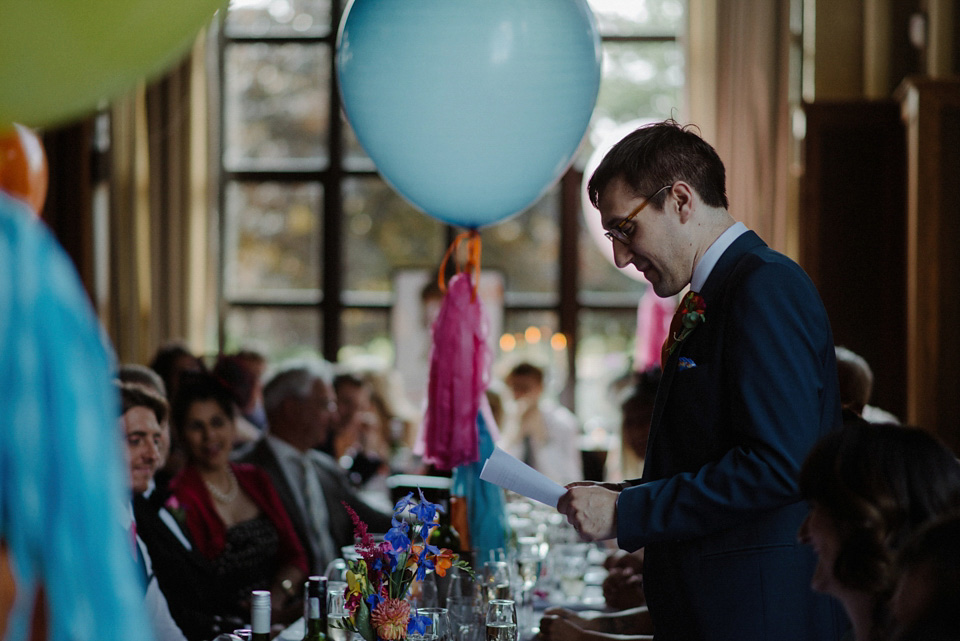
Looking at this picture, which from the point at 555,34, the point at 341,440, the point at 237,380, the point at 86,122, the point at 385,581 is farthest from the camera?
the point at 86,122

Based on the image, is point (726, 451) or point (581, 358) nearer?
point (726, 451)

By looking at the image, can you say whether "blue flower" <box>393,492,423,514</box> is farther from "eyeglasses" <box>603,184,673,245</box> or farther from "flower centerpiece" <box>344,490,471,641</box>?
"eyeglasses" <box>603,184,673,245</box>

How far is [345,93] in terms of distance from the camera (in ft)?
7.36

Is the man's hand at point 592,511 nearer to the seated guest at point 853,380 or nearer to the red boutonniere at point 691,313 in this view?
the red boutonniere at point 691,313

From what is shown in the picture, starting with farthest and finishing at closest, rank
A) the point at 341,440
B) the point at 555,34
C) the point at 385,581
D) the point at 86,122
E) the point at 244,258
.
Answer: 1. the point at 244,258
2. the point at 86,122
3. the point at 341,440
4. the point at 555,34
5. the point at 385,581

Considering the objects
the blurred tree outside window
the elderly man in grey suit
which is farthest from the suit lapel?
the blurred tree outside window

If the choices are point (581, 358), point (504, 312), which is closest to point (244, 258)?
point (504, 312)

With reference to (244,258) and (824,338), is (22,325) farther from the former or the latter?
(244,258)

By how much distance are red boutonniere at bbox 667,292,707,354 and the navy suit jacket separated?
10 mm

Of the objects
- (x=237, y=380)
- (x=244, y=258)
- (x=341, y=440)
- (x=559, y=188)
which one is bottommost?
(x=341, y=440)

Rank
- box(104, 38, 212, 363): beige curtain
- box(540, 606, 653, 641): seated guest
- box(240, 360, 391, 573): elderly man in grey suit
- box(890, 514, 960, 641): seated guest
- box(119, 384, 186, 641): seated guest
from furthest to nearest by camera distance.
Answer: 1. box(104, 38, 212, 363): beige curtain
2. box(240, 360, 391, 573): elderly man in grey suit
3. box(119, 384, 186, 641): seated guest
4. box(540, 606, 653, 641): seated guest
5. box(890, 514, 960, 641): seated guest

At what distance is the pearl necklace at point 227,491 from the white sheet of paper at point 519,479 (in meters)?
1.83

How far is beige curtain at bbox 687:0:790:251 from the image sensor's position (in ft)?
19.6

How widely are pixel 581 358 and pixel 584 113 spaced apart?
4603 mm
